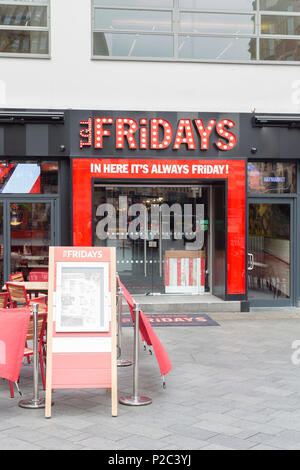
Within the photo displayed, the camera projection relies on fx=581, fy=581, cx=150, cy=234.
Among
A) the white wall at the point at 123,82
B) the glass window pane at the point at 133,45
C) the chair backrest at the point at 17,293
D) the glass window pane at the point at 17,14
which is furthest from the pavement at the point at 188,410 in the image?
the glass window pane at the point at 17,14

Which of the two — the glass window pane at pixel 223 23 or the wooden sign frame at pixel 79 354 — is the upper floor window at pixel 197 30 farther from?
the wooden sign frame at pixel 79 354

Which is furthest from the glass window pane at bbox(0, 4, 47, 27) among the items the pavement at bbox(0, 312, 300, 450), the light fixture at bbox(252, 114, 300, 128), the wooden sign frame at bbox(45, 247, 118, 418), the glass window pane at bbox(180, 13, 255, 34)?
the wooden sign frame at bbox(45, 247, 118, 418)

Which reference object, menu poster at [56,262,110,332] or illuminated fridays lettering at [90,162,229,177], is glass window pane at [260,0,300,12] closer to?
illuminated fridays lettering at [90,162,229,177]

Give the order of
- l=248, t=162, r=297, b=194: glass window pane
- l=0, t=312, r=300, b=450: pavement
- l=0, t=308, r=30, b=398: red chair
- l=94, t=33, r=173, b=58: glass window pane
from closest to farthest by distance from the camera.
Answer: l=0, t=312, r=300, b=450: pavement, l=0, t=308, r=30, b=398: red chair, l=94, t=33, r=173, b=58: glass window pane, l=248, t=162, r=297, b=194: glass window pane

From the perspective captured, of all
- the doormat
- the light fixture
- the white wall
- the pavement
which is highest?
the white wall

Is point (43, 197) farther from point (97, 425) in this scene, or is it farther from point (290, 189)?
point (97, 425)

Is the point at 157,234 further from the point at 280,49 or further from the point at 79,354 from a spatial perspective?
the point at 79,354

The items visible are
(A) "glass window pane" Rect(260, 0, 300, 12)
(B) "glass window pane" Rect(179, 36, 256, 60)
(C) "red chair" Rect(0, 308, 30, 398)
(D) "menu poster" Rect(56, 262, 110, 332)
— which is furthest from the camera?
(A) "glass window pane" Rect(260, 0, 300, 12)

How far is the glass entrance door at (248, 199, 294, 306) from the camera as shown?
13.2 meters

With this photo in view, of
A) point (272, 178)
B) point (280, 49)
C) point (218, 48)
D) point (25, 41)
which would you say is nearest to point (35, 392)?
point (272, 178)

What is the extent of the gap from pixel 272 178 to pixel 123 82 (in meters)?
3.96

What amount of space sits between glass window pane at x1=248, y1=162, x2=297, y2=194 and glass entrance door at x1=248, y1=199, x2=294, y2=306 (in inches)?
10.7

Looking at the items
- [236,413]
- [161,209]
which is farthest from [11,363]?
[161,209]

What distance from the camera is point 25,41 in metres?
12.5
